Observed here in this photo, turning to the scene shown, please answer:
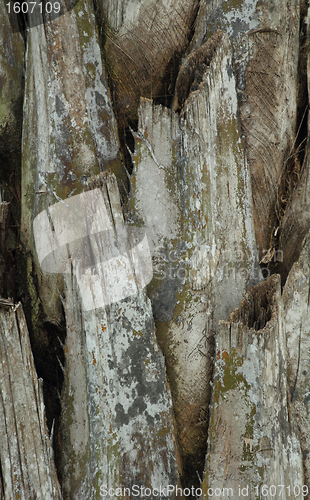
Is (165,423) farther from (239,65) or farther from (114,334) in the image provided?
(239,65)

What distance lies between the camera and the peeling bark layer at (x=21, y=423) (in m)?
1.54

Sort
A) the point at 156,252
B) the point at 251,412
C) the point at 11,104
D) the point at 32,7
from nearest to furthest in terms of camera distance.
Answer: the point at 251,412 < the point at 156,252 < the point at 32,7 < the point at 11,104

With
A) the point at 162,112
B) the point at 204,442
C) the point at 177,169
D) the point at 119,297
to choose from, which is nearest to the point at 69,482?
the point at 204,442

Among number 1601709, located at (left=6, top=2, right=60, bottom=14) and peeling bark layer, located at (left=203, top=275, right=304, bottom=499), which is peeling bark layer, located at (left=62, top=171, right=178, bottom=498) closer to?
peeling bark layer, located at (left=203, top=275, right=304, bottom=499)

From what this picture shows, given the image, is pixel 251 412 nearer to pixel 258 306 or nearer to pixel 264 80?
pixel 258 306

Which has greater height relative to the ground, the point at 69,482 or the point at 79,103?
the point at 79,103

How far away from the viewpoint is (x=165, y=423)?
153cm

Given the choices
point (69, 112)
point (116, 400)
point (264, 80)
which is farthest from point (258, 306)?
point (69, 112)

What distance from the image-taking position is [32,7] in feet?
5.65

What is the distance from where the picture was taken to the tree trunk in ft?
4.99

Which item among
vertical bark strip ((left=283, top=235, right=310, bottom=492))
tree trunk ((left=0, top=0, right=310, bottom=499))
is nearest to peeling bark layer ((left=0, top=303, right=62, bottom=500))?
tree trunk ((left=0, top=0, right=310, bottom=499))

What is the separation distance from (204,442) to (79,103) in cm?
154

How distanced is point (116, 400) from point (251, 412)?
0.52 meters

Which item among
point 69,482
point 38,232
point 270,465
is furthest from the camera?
A: point 38,232
